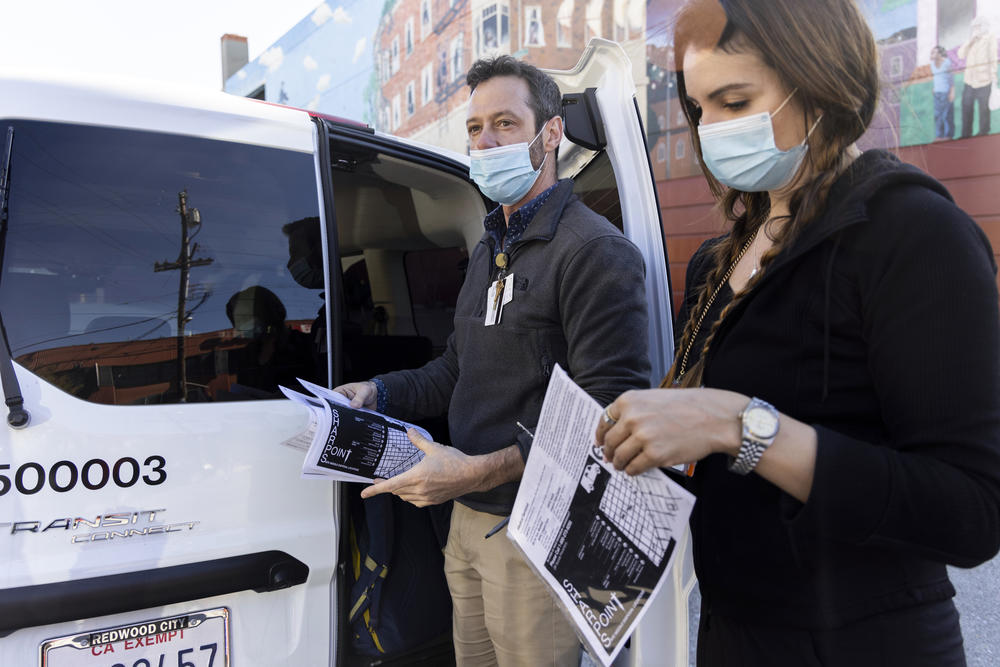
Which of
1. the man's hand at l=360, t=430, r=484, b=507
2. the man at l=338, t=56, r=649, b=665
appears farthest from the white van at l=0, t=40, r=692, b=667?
the man's hand at l=360, t=430, r=484, b=507

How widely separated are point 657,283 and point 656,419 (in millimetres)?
1010

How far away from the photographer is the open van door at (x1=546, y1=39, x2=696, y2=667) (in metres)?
1.56

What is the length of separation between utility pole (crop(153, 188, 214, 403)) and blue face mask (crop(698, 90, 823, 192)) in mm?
1208

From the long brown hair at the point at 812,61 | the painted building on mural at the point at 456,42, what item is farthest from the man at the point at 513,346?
the painted building on mural at the point at 456,42

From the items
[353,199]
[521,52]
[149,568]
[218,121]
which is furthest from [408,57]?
[149,568]

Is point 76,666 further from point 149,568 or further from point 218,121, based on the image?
point 218,121

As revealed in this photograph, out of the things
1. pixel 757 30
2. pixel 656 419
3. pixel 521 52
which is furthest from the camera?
pixel 521 52

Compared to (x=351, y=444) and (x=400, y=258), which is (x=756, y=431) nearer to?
(x=351, y=444)

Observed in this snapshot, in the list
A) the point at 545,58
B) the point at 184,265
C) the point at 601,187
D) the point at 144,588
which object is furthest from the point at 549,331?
the point at 545,58

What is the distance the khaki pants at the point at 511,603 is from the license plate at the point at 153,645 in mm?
608

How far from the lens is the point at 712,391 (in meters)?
0.77

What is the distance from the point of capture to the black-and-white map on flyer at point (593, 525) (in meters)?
0.81

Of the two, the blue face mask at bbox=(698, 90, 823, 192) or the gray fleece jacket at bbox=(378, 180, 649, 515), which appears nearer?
the blue face mask at bbox=(698, 90, 823, 192)

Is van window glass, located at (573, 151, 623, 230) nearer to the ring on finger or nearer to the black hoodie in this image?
the black hoodie
